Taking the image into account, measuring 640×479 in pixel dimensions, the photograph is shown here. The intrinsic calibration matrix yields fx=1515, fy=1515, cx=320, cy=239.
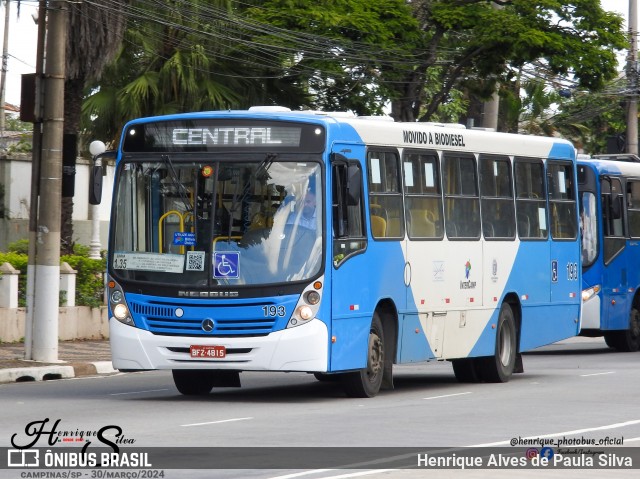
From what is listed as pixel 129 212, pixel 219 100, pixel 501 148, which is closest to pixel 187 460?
pixel 129 212

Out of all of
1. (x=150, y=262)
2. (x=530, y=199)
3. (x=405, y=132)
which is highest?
(x=405, y=132)

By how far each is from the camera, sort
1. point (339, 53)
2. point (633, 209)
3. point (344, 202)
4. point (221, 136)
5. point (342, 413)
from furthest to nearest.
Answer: point (339, 53) < point (633, 209) < point (221, 136) < point (344, 202) < point (342, 413)

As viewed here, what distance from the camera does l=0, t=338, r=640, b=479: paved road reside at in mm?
11953

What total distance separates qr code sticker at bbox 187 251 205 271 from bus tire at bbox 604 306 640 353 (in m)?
13.6

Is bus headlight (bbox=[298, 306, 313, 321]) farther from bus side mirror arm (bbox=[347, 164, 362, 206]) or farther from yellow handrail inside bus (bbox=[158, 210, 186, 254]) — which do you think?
yellow handrail inside bus (bbox=[158, 210, 186, 254])

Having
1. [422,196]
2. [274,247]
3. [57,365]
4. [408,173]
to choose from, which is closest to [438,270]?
[422,196]

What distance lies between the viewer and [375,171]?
54.8 feet

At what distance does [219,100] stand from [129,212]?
53.4 ft

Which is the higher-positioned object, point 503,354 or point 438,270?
point 438,270

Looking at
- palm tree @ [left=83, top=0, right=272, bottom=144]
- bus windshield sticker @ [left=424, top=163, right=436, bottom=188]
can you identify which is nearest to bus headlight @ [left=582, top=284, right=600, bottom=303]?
palm tree @ [left=83, top=0, right=272, bottom=144]

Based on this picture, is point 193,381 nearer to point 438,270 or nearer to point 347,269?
point 347,269

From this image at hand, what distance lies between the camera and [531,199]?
20.5m

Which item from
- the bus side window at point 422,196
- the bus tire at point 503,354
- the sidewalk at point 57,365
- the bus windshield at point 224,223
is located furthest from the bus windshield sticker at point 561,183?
the sidewalk at point 57,365

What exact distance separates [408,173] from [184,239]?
3.06 metres
